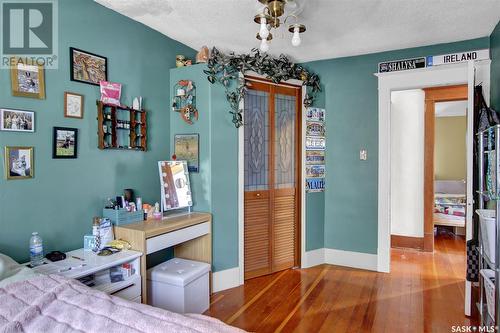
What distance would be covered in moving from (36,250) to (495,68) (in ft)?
13.4

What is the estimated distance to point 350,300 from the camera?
9.46 ft

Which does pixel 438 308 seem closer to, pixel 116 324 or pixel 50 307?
pixel 116 324

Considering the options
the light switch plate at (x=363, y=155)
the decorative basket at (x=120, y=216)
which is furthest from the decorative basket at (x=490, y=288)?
the decorative basket at (x=120, y=216)

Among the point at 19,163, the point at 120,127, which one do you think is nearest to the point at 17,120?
the point at 19,163

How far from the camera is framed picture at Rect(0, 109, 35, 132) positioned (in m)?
1.94

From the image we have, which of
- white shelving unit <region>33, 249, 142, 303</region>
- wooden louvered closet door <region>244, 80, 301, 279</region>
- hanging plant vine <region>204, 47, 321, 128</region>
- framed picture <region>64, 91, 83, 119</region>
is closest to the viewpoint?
white shelving unit <region>33, 249, 142, 303</region>

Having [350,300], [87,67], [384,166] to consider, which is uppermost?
[87,67]

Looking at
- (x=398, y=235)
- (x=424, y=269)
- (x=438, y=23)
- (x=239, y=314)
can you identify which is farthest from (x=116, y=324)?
(x=398, y=235)

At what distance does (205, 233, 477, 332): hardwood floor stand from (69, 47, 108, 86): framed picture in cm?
217

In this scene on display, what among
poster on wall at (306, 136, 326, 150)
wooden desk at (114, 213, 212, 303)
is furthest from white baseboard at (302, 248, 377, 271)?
wooden desk at (114, 213, 212, 303)

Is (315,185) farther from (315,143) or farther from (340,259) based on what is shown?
(340,259)

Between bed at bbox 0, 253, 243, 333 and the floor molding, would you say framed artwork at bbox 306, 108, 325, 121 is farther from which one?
bed at bbox 0, 253, 243, 333

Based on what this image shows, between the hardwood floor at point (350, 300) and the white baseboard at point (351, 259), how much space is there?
114 millimetres

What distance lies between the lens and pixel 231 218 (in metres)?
3.18
